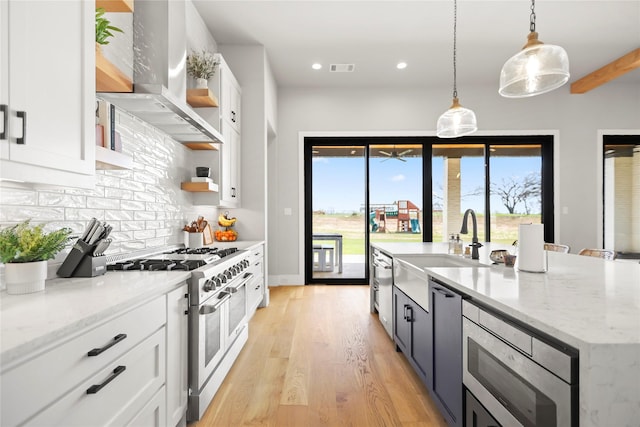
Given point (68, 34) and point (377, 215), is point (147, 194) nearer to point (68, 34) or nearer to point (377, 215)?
point (68, 34)

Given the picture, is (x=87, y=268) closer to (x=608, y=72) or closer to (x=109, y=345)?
(x=109, y=345)

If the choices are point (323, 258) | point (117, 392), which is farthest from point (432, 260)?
point (323, 258)

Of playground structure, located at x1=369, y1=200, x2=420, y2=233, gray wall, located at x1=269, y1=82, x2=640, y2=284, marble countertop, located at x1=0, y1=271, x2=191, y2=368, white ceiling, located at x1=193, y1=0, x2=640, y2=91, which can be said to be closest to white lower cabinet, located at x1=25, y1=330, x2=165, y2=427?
marble countertop, located at x1=0, y1=271, x2=191, y2=368

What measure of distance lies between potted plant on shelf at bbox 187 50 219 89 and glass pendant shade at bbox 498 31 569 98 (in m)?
2.50

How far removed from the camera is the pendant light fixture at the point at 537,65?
2041 millimetres

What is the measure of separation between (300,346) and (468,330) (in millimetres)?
1766

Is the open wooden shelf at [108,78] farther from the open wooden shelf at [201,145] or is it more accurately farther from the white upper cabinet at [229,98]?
the white upper cabinet at [229,98]

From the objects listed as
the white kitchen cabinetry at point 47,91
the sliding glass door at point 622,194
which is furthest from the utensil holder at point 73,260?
the sliding glass door at point 622,194

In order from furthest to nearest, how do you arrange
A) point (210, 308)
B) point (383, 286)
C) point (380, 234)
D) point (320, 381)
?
point (380, 234), point (383, 286), point (320, 381), point (210, 308)

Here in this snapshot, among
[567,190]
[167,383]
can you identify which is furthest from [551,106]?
[167,383]

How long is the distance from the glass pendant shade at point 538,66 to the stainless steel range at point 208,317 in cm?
231

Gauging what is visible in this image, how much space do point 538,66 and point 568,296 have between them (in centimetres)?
160

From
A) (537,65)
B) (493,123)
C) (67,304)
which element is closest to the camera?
(67,304)

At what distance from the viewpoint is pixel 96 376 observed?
3.33 ft
